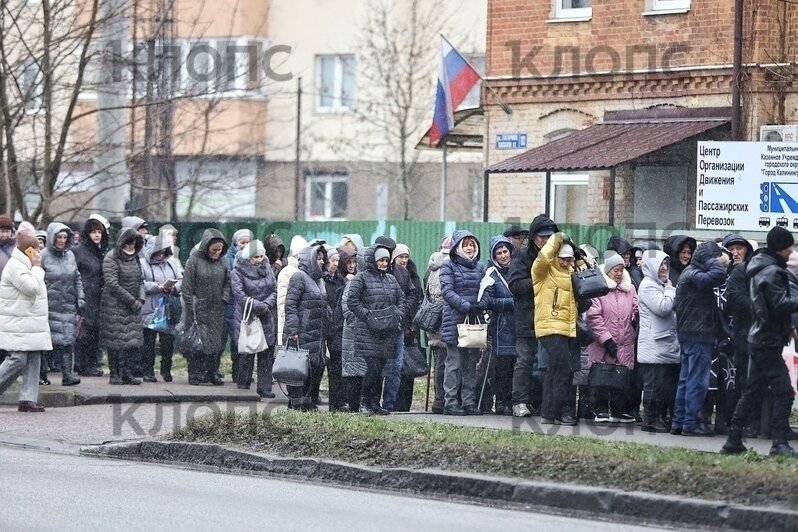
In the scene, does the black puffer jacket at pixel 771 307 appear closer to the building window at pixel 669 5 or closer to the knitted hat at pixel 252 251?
the knitted hat at pixel 252 251

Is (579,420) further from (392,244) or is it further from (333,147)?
(333,147)

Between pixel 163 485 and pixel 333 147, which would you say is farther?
pixel 333 147

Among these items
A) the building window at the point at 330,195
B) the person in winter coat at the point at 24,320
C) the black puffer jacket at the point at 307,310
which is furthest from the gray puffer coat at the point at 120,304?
the building window at the point at 330,195

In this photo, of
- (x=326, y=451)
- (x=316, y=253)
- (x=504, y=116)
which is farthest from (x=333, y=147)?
(x=326, y=451)

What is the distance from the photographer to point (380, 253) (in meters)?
15.9

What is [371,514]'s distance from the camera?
10727 mm

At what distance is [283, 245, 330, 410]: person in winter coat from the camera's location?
16.3 metres

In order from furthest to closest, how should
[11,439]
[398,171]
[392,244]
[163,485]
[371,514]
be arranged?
Answer: [398,171]
[392,244]
[11,439]
[163,485]
[371,514]

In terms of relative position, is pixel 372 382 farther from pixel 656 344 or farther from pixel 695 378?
pixel 695 378

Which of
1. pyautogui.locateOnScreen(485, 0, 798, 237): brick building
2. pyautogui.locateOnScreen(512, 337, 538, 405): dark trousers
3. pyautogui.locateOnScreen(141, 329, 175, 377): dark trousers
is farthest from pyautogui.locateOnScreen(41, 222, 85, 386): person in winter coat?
pyautogui.locateOnScreen(485, 0, 798, 237): brick building

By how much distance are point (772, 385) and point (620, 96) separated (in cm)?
1261

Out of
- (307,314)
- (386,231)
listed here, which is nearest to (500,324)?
(307,314)

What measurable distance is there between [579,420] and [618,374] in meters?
0.70

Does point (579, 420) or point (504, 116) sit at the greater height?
point (504, 116)
